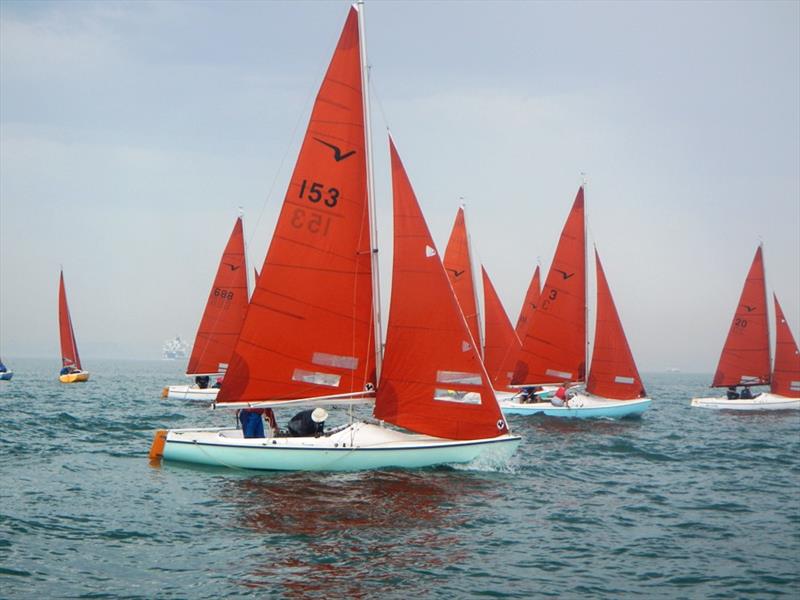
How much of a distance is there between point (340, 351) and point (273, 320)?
1.99 metres

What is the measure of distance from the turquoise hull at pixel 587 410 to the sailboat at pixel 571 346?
13cm

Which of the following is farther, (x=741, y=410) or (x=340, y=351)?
(x=741, y=410)

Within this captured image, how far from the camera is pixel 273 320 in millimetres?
20000

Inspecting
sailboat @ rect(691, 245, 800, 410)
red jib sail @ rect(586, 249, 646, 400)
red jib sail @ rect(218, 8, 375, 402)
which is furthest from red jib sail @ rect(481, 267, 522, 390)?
red jib sail @ rect(218, 8, 375, 402)

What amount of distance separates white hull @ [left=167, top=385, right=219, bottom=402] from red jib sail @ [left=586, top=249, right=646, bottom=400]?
72.0ft

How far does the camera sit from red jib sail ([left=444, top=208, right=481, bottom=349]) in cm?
3944

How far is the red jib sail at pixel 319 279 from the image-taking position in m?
19.8

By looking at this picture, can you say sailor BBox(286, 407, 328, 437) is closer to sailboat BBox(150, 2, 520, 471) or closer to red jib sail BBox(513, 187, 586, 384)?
sailboat BBox(150, 2, 520, 471)

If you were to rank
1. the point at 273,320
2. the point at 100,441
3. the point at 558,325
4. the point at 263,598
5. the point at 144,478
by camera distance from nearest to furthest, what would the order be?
1. the point at 263,598
2. the point at 144,478
3. the point at 273,320
4. the point at 100,441
5. the point at 558,325

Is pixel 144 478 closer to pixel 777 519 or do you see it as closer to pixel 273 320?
pixel 273 320

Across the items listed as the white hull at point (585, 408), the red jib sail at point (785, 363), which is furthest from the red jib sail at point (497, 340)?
the red jib sail at point (785, 363)

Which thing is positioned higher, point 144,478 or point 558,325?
point 558,325

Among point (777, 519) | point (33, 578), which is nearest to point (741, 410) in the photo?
point (777, 519)

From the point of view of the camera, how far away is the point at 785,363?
158ft
